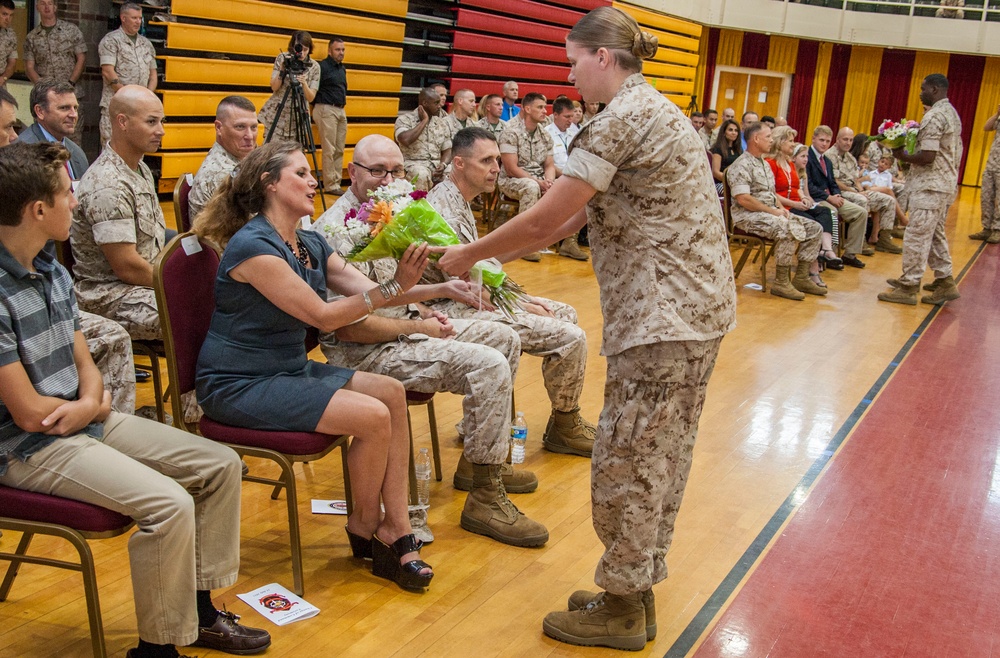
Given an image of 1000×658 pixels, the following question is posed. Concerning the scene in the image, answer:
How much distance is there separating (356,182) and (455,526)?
1318mm

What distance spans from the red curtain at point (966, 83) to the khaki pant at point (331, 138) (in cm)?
1618

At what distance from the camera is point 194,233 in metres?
2.82

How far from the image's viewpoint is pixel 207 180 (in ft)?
13.6

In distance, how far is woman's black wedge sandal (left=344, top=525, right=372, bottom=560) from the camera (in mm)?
2988

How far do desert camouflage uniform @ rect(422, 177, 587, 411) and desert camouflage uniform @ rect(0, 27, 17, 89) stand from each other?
539 cm

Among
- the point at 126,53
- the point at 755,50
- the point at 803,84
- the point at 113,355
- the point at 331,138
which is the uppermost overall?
the point at 755,50

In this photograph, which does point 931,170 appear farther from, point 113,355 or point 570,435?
point 113,355

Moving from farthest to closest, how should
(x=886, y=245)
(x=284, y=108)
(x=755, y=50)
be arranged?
(x=755, y=50), (x=886, y=245), (x=284, y=108)

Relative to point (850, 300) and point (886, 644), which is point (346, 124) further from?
point (886, 644)

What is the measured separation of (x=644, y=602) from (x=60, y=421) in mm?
1660

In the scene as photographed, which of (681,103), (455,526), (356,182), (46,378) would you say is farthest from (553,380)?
(681,103)

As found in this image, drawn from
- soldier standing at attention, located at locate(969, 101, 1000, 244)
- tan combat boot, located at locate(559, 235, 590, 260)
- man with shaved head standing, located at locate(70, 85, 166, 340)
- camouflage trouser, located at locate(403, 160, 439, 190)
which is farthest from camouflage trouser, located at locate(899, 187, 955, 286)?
man with shaved head standing, located at locate(70, 85, 166, 340)

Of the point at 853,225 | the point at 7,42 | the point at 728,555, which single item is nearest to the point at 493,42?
the point at 853,225

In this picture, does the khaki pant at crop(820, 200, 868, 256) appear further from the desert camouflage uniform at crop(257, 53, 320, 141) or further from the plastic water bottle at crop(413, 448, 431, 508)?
the plastic water bottle at crop(413, 448, 431, 508)
